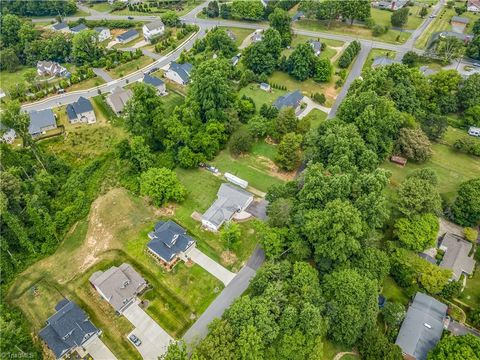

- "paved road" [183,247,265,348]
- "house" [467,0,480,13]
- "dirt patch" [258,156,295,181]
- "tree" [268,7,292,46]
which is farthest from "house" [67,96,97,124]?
"house" [467,0,480,13]

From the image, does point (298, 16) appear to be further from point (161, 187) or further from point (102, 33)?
point (161, 187)

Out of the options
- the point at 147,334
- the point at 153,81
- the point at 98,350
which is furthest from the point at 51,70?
the point at 147,334

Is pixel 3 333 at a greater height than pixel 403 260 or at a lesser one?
greater

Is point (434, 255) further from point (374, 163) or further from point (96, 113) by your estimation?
point (96, 113)

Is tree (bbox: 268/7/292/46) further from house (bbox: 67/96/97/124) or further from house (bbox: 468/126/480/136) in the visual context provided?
house (bbox: 67/96/97/124)

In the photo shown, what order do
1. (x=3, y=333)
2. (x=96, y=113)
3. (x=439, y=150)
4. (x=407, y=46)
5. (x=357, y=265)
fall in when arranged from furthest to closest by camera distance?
(x=407, y=46)
(x=96, y=113)
(x=439, y=150)
(x=357, y=265)
(x=3, y=333)

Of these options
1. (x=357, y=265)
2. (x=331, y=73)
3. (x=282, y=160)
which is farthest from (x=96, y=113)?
(x=357, y=265)
